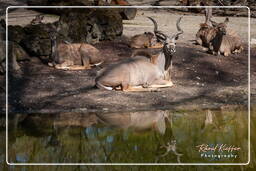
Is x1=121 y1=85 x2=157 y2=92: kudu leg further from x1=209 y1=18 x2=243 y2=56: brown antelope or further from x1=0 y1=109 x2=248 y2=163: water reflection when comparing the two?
x1=209 y1=18 x2=243 y2=56: brown antelope

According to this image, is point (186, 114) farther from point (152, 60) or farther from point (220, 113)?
point (152, 60)

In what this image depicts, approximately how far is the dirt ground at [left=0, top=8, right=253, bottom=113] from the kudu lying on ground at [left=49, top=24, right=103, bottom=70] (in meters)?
0.28

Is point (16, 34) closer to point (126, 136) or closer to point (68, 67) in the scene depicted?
point (68, 67)

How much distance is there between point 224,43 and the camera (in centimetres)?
1248

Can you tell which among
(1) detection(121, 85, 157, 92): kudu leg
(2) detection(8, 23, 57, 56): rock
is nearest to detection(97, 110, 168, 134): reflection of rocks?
(1) detection(121, 85, 157, 92): kudu leg

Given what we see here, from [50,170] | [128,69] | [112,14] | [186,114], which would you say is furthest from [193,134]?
[112,14]

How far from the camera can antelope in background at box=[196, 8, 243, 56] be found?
40.9 feet

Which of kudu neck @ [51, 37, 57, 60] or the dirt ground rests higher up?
kudu neck @ [51, 37, 57, 60]

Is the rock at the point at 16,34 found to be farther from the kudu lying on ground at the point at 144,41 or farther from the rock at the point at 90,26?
the kudu lying on ground at the point at 144,41

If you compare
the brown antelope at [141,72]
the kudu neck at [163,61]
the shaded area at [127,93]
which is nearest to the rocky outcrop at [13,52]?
the shaded area at [127,93]

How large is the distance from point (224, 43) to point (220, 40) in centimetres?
12

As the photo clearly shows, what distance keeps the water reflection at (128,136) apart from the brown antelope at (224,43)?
4.07m

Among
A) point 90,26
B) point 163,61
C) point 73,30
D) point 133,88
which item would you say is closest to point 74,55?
point 73,30

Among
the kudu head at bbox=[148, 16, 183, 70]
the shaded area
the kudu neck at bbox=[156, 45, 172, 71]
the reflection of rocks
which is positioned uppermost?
the kudu head at bbox=[148, 16, 183, 70]
